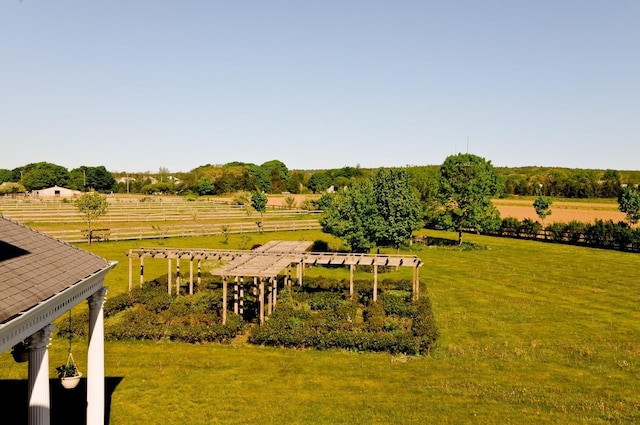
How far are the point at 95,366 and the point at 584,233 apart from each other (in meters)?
56.4

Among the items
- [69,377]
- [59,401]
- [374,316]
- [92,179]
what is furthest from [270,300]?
[92,179]

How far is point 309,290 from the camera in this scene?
97.8 feet

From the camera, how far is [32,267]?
915 cm

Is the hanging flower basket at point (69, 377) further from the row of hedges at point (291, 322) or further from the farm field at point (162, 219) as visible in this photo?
the farm field at point (162, 219)

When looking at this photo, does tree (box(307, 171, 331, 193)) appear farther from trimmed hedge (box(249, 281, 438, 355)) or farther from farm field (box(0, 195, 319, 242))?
trimmed hedge (box(249, 281, 438, 355))

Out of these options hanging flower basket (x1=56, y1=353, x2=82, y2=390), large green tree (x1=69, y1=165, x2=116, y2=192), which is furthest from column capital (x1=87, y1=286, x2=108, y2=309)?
large green tree (x1=69, y1=165, x2=116, y2=192)

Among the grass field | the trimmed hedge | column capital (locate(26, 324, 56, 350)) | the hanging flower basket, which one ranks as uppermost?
column capital (locate(26, 324, 56, 350))

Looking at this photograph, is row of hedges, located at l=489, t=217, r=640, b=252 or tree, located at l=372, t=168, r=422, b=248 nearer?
tree, located at l=372, t=168, r=422, b=248

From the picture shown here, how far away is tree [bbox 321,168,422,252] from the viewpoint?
35719 millimetres

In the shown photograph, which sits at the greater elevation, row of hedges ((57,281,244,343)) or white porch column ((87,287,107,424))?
white porch column ((87,287,107,424))

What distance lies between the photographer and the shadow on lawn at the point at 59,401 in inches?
528

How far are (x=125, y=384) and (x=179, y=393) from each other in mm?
2023

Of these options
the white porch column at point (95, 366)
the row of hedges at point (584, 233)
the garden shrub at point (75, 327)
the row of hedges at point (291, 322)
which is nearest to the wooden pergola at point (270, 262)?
the row of hedges at point (291, 322)

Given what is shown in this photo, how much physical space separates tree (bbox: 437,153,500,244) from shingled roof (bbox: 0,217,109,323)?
45582mm
